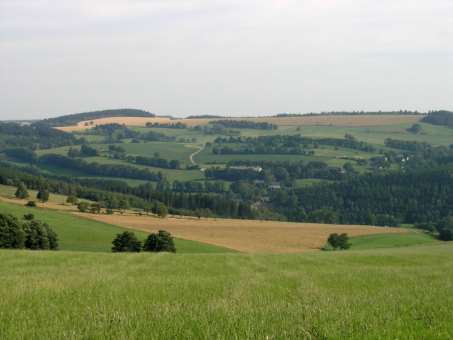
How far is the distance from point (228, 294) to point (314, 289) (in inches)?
147

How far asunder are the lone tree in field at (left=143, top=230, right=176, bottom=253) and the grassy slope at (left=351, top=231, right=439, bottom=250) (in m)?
31.3

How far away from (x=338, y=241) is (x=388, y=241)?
8.00 m

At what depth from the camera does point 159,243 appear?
68625 millimetres

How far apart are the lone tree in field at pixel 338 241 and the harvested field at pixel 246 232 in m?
1.39

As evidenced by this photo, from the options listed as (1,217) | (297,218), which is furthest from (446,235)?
(1,217)

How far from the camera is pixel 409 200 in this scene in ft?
543

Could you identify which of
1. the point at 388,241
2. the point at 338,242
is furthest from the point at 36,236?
the point at 388,241

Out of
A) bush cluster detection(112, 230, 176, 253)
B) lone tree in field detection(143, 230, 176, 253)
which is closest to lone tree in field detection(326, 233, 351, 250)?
lone tree in field detection(143, 230, 176, 253)

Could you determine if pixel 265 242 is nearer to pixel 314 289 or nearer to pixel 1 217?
pixel 1 217

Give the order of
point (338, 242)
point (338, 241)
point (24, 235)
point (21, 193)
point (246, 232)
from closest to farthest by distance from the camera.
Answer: point (24, 235), point (338, 242), point (338, 241), point (246, 232), point (21, 193)

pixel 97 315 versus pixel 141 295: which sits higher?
pixel 97 315

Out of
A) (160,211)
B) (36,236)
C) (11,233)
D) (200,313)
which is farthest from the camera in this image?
(160,211)

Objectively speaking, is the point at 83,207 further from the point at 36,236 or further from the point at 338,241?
the point at 338,241

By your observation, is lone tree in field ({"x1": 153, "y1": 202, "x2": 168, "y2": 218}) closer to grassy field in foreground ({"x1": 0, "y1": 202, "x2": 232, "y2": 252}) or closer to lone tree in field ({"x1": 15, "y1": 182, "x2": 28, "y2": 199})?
grassy field in foreground ({"x1": 0, "y1": 202, "x2": 232, "y2": 252})
